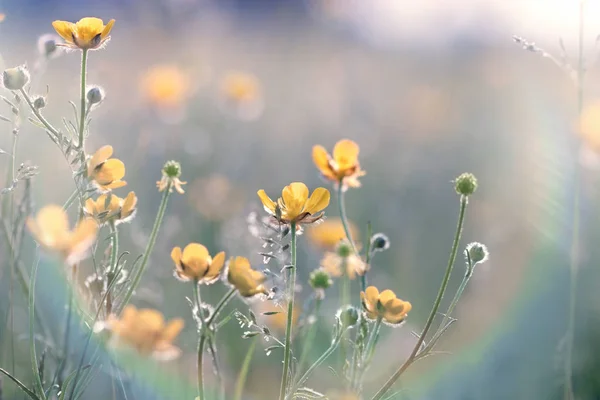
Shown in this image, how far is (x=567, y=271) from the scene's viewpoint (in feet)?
11.1

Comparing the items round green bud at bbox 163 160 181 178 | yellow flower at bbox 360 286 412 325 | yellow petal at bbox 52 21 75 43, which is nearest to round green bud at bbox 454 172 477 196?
yellow flower at bbox 360 286 412 325

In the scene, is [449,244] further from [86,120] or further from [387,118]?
[86,120]

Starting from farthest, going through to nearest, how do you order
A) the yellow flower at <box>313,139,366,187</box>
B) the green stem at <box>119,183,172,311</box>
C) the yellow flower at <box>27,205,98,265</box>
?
the yellow flower at <box>313,139,366,187</box> < the green stem at <box>119,183,172,311</box> < the yellow flower at <box>27,205,98,265</box>

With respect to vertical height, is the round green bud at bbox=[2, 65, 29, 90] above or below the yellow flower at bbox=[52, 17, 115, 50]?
below

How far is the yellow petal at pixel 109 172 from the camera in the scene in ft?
4.01

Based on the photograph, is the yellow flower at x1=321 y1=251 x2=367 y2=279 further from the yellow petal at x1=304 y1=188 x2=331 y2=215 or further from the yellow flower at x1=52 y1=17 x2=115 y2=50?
the yellow flower at x1=52 y1=17 x2=115 y2=50

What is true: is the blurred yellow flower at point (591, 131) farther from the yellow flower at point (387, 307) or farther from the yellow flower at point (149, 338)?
the yellow flower at point (149, 338)

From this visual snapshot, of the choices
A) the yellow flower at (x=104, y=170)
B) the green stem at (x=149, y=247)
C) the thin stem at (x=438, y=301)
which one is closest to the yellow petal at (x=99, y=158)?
the yellow flower at (x=104, y=170)

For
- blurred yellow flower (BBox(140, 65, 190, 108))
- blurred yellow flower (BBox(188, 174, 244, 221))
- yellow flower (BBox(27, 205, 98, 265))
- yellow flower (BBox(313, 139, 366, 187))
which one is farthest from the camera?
blurred yellow flower (BBox(140, 65, 190, 108))

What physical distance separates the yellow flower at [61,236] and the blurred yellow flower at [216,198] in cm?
244

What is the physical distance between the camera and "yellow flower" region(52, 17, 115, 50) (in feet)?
4.25

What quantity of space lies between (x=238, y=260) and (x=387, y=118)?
4883 millimetres

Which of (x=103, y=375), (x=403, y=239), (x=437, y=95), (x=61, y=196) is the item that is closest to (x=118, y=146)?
(x=61, y=196)

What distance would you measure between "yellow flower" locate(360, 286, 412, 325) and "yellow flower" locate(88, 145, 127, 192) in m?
0.48
